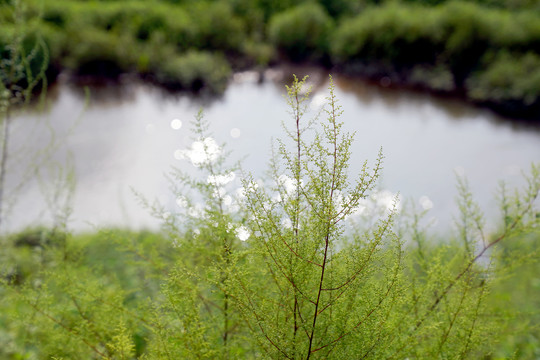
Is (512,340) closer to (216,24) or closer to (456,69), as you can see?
(456,69)

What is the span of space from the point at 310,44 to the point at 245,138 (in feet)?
18.3

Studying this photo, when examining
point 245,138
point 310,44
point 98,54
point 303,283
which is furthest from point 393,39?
point 303,283

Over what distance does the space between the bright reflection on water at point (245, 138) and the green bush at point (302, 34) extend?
1.47m

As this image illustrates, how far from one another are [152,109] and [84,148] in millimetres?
1543

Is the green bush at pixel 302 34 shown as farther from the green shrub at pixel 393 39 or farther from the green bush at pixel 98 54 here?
the green bush at pixel 98 54

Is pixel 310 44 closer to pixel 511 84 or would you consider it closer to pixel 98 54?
pixel 511 84

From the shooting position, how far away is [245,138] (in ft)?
17.8

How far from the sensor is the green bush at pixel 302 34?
10070mm

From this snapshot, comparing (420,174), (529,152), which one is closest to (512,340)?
(420,174)

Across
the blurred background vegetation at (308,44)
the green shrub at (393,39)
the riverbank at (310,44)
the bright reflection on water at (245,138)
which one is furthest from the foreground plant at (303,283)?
the green shrub at (393,39)

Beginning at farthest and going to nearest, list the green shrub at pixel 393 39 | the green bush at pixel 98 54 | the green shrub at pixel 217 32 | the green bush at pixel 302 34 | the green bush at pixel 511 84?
the green bush at pixel 302 34, the green shrub at pixel 217 32, the green shrub at pixel 393 39, the green bush at pixel 98 54, the green bush at pixel 511 84

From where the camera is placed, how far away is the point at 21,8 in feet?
4.88

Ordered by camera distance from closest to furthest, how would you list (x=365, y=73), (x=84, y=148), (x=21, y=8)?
1. (x=21, y=8)
2. (x=84, y=148)
3. (x=365, y=73)

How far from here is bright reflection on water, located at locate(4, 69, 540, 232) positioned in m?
5.48
